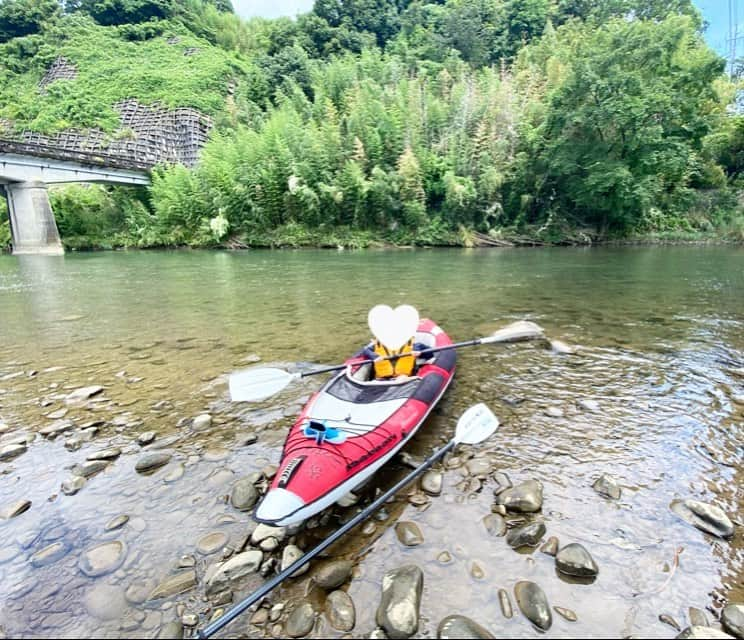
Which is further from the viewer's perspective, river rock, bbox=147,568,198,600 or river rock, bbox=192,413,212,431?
river rock, bbox=192,413,212,431

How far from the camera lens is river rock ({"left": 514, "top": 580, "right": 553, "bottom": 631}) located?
176 cm

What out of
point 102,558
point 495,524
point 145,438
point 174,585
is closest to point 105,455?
point 145,438

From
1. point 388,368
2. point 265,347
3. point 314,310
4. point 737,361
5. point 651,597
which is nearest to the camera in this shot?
point 651,597

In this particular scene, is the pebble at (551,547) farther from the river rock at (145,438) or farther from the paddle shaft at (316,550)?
the river rock at (145,438)

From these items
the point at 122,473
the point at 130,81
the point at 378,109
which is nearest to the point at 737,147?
the point at 378,109

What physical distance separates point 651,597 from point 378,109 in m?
26.1

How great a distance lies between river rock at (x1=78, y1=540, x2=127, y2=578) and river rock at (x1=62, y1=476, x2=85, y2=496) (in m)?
0.65

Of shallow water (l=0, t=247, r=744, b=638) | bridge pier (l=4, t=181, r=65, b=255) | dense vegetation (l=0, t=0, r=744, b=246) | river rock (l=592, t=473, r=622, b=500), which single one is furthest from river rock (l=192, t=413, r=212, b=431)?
bridge pier (l=4, t=181, r=65, b=255)

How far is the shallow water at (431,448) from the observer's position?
1.91 meters

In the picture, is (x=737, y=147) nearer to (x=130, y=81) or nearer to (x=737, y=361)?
(x=737, y=361)

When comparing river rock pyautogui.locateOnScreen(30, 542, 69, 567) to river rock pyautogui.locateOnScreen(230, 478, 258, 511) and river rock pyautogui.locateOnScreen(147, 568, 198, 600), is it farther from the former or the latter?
river rock pyautogui.locateOnScreen(230, 478, 258, 511)

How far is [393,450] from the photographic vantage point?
9.34ft

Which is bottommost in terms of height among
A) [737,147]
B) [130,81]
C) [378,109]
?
[737,147]

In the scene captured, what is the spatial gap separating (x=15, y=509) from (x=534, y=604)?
3137 mm
